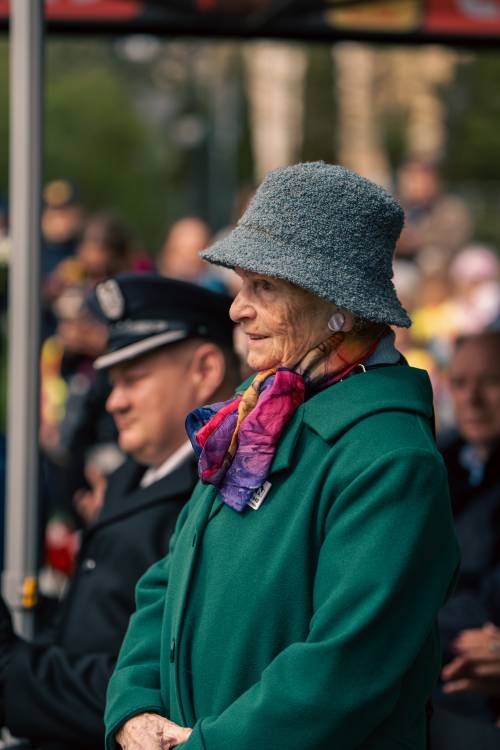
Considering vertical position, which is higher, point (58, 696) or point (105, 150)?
point (58, 696)

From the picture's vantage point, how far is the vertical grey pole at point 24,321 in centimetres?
373

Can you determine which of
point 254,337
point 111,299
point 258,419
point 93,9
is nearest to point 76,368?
point 93,9

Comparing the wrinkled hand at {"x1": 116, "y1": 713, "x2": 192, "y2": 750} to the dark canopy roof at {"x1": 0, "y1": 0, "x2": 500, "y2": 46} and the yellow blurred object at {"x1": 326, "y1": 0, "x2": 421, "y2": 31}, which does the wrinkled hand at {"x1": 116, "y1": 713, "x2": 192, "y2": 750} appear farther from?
the yellow blurred object at {"x1": 326, "y1": 0, "x2": 421, "y2": 31}

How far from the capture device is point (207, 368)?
3393 millimetres

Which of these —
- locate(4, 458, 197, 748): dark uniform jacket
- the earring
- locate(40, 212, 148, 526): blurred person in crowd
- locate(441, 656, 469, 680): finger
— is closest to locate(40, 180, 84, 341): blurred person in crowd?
locate(40, 212, 148, 526): blurred person in crowd

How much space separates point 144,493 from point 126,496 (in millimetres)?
142

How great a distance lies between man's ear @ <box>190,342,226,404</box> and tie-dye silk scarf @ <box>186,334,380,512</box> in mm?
906

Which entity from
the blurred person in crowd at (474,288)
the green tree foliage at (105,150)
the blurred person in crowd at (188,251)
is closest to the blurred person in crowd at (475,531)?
the blurred person in crowd at (474,288)

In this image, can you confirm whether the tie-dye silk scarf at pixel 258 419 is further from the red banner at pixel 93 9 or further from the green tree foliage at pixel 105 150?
the green tree foliage at pixel 105 150

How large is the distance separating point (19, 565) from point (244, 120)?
3187cm

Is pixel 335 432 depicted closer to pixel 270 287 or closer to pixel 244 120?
pixel 270 287

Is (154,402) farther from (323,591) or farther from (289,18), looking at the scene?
(289,18)

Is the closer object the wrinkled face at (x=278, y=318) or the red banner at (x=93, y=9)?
the wrinkled face at (x=278, y=318)

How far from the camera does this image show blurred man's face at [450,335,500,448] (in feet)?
15.1
